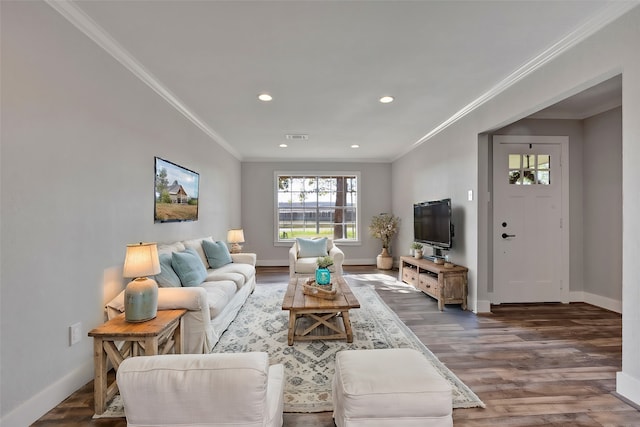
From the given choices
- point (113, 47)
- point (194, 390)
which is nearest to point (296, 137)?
point (113, 47)

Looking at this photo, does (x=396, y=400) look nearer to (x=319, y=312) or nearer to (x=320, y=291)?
(x=319, y=312)

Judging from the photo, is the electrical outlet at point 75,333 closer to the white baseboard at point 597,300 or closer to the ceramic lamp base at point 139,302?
the ceramic lamp base at point 139,302

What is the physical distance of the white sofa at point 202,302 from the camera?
2531mm

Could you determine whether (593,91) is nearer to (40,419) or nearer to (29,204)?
(29,204)

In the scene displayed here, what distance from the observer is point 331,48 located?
8.39 feet

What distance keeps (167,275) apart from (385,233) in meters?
5.09

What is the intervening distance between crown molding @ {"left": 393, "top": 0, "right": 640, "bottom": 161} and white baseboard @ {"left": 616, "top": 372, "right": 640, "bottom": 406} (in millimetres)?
2456

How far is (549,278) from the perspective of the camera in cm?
427

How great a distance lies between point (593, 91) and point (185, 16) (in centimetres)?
422

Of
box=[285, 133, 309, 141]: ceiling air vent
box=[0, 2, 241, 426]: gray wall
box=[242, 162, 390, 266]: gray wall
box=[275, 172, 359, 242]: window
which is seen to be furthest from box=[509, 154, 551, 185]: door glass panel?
box=[0, 2, 241, 426]: gray wall

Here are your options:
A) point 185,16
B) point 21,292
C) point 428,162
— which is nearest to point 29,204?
point 21,292

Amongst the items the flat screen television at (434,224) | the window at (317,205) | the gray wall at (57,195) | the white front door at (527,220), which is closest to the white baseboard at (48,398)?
the gray wall at (57,195)

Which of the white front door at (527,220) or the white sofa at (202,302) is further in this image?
the white front door at (527,220)

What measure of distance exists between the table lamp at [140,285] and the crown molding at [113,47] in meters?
1.60
